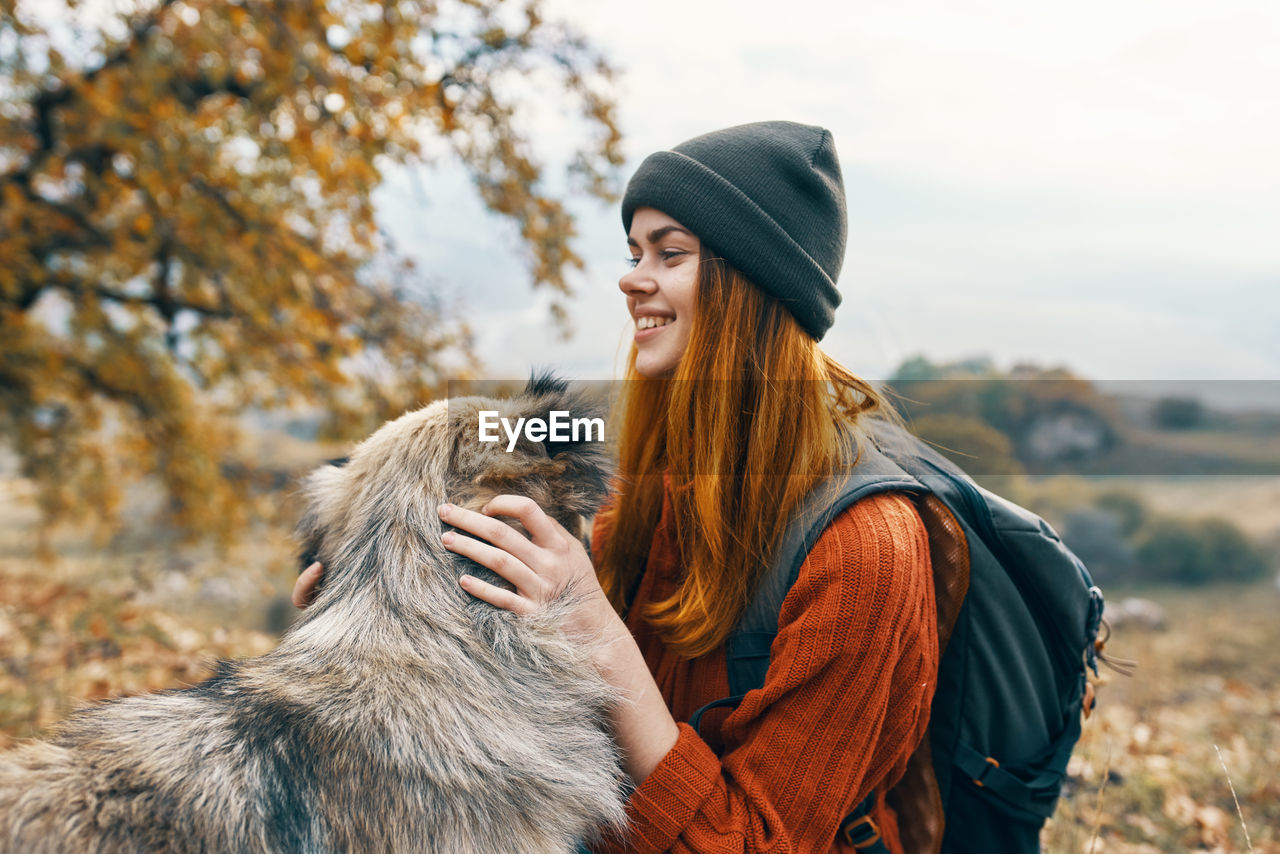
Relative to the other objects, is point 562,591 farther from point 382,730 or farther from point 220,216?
point 220,216

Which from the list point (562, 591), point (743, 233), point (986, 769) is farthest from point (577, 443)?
point (986, 769)

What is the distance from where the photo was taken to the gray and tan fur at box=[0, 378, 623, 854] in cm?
133

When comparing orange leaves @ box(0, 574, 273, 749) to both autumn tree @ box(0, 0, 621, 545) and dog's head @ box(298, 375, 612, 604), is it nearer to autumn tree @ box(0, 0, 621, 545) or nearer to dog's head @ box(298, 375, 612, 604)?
autumn tree @ box(0, 0, 621, 545)

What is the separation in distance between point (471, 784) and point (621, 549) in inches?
33.5

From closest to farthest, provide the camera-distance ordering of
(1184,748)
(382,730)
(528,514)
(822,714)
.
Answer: (382,730) → (822,714) → (528,514) → (1184,748)

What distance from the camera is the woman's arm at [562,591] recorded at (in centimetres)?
158

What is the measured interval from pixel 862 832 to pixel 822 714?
0.37m

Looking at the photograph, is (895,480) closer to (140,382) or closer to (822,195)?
(822,195)

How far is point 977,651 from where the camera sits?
67.9 inches

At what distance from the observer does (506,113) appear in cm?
573

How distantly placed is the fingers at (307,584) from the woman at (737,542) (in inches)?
18.1

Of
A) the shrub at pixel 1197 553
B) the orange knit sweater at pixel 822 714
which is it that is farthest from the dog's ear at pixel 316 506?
the shrub at pixel 1197 553

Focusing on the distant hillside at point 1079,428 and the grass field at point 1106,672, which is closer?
the grass field at point 1106,672

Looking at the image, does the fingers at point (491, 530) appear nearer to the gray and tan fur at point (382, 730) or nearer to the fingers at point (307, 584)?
the gray and tan fur at point (382, 730)
